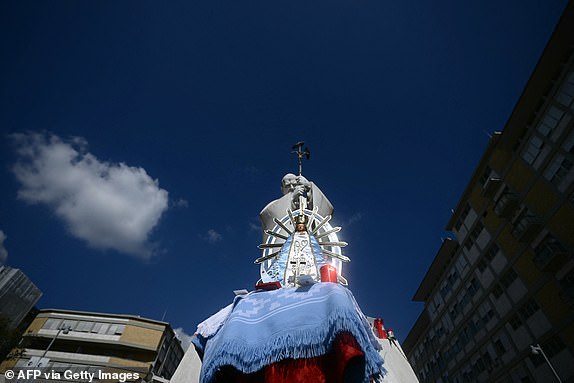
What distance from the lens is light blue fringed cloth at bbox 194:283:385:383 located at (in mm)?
1913

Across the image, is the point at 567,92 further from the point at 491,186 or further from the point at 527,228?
the point at 527,228

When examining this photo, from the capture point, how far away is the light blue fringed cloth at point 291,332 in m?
Answer: 1.91

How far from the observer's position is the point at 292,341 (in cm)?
200

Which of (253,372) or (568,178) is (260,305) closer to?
(253,372)

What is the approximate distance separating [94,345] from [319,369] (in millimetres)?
36713

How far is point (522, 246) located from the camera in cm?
1877

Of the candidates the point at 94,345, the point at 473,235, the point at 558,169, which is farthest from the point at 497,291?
the point at 94,345

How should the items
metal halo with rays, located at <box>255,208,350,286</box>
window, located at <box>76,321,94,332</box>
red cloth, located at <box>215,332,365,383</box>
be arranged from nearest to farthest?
red cloth, located at <box>215,332,365,383</box> → metal halo with rays, located at <box>255,208,350,286</box> → window, located at <box>76,321,94,332</box>

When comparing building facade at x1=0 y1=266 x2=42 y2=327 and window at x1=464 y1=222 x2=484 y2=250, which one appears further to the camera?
building facade at x1=0 y1=266 x2=42 y2=327

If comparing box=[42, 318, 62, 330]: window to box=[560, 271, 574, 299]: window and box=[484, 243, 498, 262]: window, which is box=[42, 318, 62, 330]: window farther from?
box=[560, 271, 574, 299]: window

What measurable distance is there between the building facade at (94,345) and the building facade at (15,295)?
13.0 feet

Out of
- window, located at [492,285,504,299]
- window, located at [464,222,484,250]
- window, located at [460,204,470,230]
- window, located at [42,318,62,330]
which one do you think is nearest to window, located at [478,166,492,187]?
window, located at [460,204,470,230]

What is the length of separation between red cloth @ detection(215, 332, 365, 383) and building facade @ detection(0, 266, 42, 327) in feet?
144

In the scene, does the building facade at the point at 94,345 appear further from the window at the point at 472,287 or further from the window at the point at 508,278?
the window at the point at 508,278
